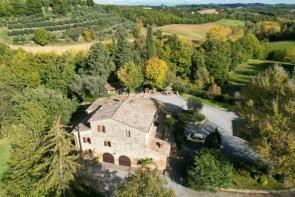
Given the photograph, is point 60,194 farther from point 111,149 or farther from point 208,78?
point 208,78

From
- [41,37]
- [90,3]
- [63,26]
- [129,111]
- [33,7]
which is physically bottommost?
[41,37]

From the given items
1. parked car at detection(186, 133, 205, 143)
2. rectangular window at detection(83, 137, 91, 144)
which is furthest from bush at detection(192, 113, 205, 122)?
rectangular window at detection(83, 137, 91, 144)

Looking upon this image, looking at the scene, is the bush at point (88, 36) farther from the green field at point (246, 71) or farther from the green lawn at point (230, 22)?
the green lawn at point (230, 22)

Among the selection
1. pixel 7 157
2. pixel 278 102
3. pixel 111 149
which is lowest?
pixel 7 157

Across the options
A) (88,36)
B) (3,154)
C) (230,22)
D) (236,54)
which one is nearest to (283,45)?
(236,54)

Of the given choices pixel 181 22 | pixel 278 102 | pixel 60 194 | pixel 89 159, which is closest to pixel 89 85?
pixel 89 159

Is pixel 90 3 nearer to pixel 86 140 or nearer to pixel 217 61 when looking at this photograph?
pixel 217 61
